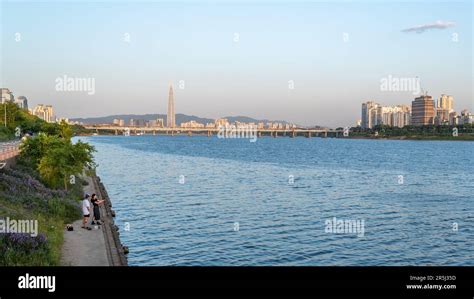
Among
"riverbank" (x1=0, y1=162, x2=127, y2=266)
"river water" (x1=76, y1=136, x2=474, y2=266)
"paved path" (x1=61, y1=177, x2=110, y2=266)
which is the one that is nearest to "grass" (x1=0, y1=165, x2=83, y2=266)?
"riverbank" (x1=0, y1=162, x2=127, y2=266)

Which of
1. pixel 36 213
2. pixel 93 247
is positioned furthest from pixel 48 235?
pixel 36 213

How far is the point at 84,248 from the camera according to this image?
60.3ft

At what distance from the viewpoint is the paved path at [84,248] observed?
53.4 ft

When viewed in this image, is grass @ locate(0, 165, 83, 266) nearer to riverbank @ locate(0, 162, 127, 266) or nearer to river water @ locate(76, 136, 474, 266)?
riverbank @ locate(0, 162, 127, 266)

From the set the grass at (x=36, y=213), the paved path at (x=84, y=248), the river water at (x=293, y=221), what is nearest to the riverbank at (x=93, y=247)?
→ the paved path at (x=84, y=248)

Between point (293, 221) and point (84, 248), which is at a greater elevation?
point (84, 248)

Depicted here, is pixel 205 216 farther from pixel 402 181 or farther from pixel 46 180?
pixel 402 181

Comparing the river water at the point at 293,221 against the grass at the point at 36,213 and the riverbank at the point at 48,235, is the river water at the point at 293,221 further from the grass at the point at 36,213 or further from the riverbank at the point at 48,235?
the grass at the point at 36,213

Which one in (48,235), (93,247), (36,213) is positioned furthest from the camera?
(36,213)

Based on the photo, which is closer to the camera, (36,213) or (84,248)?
(84,248)

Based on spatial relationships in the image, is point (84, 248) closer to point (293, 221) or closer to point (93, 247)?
point (93, 247)
